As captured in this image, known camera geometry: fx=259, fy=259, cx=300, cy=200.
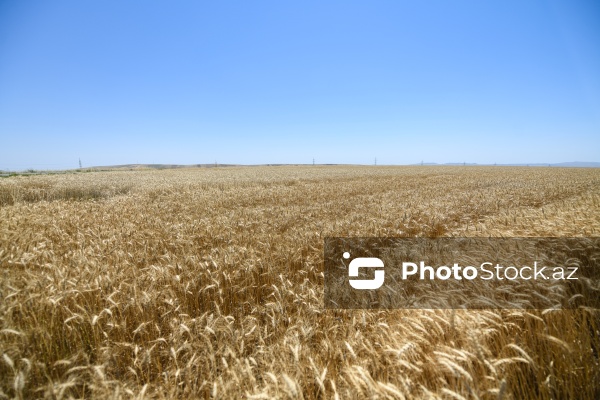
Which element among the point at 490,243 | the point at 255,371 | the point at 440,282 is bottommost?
the point at 255,371

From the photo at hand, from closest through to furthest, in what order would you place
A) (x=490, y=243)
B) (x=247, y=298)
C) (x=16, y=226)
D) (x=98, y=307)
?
(x=98, y=307), (x=247, y=298), (x=490, y=243), (x=16, y=226)

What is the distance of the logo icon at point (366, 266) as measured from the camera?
4703 millimetres

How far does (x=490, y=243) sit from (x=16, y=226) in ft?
39.1

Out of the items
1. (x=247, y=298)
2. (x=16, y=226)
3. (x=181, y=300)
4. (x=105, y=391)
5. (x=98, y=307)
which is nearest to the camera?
(x=105, y=391)

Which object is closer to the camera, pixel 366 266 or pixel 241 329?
pixel 241 329

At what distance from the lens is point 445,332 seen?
2887mm

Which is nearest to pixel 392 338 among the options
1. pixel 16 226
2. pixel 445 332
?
pixel 445 332

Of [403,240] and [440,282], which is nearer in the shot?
[440,282]

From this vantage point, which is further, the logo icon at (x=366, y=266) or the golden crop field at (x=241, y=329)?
the logo icon at (x=366, y=266)

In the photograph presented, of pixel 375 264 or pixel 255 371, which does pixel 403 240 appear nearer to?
pixel 375 264

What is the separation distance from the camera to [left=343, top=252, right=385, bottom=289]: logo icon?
4703 mm

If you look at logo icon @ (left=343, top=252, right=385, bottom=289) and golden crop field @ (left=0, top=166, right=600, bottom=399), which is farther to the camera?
logo icon @ (left=343, top=252, right=385, bottom=289)

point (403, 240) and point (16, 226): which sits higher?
point (16, 226)

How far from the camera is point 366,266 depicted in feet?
18.2
